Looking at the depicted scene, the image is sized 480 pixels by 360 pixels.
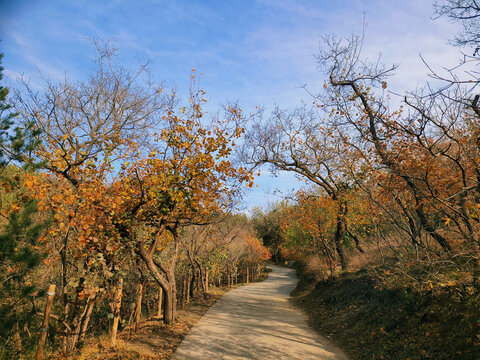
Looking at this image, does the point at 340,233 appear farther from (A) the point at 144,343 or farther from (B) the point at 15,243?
(B) the point at 15,243

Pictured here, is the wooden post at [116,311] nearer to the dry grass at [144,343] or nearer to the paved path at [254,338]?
the dry grass at [144,343]

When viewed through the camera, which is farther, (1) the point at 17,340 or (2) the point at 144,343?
(2) the point at 144,343

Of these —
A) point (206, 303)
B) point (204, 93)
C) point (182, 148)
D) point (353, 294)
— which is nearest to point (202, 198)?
point (182, 148)

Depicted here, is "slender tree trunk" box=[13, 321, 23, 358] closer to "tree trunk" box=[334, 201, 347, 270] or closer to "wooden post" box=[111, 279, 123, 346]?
"wooden post" box=[111, 279, 123, 346]

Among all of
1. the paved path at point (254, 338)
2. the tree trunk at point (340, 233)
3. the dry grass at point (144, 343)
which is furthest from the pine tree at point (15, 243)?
the tree trunk at point (340, 233)

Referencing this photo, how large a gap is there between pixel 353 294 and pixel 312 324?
1.73m

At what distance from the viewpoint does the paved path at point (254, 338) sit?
19.8ft

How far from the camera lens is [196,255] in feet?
47.3

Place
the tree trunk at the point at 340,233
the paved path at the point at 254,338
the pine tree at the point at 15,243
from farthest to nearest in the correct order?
the tree trunk at the point at 340,233, the paved path at the point at 254,338, the pine tree at the point at 15,243

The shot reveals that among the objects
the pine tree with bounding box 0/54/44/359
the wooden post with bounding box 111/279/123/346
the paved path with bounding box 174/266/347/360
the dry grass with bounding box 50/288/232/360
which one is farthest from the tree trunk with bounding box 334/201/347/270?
the pine tree with bounding box 0/54/44/359

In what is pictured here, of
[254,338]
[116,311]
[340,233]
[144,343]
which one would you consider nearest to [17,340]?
[116,311]

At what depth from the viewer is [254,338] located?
7.14 meters

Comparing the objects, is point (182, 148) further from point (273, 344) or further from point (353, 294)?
point (353, 294)

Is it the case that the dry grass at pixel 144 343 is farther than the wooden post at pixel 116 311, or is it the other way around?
the wooden post at pixel 116 311
